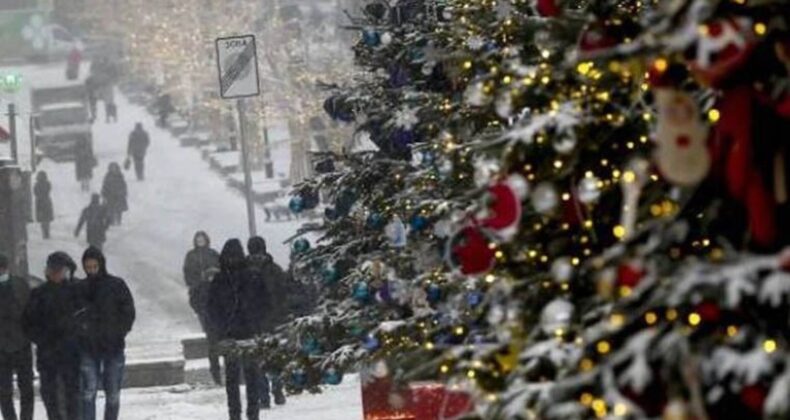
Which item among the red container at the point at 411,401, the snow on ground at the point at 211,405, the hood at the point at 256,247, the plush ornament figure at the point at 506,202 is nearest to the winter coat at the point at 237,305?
the hood at the point at 256,247

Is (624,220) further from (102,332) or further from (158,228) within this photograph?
(158,228)

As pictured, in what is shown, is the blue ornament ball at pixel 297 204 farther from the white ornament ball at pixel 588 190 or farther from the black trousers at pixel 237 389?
the white ornament ball at pixel 588 190

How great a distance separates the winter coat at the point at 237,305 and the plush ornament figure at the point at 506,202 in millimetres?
14069

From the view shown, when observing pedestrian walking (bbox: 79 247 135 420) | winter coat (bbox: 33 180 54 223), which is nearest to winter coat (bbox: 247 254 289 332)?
pedestrian walking (bbox: 79 247 135 420)

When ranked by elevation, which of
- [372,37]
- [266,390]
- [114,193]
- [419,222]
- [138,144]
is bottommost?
[114,193]

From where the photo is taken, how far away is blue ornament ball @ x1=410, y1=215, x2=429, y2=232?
47.4 feet

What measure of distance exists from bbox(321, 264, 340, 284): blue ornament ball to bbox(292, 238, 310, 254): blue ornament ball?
84 centimetres

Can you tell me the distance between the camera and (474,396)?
8383mm

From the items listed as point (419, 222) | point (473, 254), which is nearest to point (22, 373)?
point (419, 222)

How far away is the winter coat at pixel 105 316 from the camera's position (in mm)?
20938

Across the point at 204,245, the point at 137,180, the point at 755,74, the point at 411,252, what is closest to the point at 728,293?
the point at 755,74

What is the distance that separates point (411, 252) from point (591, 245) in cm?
678

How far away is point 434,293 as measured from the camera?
13852 mm

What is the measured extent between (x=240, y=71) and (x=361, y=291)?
348 inches
